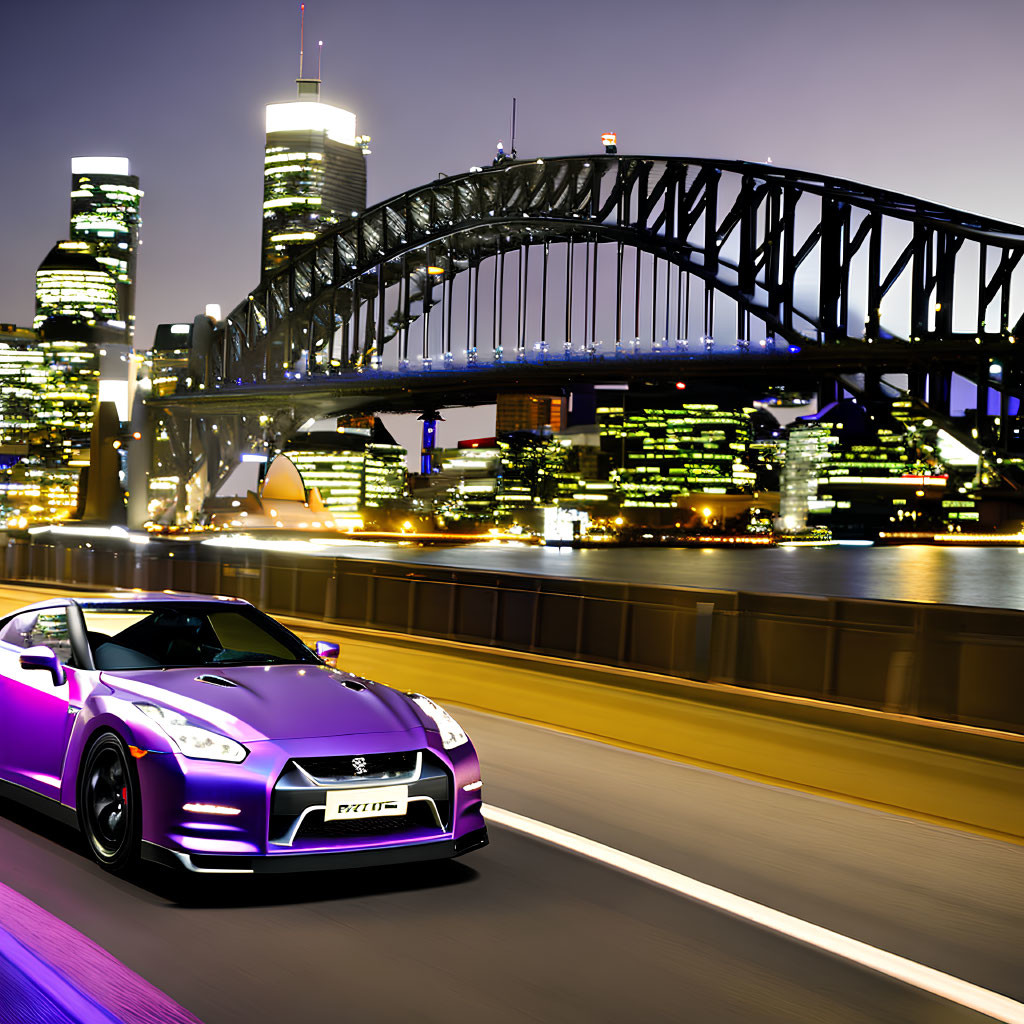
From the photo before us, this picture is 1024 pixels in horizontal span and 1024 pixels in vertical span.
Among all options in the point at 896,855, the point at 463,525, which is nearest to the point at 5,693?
the point at 896,855

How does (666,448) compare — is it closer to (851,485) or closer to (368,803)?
(851,485)

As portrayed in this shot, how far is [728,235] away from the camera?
8075 cm

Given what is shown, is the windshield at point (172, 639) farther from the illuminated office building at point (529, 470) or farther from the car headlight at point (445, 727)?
the illuminated office building at point (529, 470)

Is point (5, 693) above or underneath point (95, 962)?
above

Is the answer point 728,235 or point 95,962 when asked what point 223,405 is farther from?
point 95,962

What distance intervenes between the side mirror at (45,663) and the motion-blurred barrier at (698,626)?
6.55 metres

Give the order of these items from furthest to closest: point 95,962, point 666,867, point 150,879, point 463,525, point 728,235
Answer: point 463,525, point 728,235, point 666,867, point 150,879, point 95,962

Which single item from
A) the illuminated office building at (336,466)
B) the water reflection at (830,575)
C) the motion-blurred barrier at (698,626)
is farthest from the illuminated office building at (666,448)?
the motion-blurred barrier at (698,626)

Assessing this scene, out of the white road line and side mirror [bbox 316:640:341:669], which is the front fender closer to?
side mirror [bbox 316:640:341:669]

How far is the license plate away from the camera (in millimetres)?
5195

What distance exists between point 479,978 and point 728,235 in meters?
79.1

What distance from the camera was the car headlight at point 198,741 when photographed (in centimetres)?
525

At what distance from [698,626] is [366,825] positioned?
838 centimetres

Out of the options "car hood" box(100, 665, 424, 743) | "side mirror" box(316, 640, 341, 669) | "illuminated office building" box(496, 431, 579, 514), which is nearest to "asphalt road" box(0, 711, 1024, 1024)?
"car hood" box(100, 665, 424, 743)
